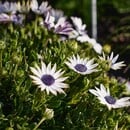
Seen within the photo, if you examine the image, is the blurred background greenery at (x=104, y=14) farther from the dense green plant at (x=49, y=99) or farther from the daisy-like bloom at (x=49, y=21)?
the dense green plant at (x=49, y=99)

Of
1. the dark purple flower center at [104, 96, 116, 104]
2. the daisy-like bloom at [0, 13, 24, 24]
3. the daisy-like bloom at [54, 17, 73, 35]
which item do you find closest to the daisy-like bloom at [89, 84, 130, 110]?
the dark purple flower center at [104, 96, 116, 104]

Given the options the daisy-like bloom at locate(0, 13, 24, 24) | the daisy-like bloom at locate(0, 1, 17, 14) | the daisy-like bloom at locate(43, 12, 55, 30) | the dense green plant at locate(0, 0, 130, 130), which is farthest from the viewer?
the daisy-like bloom at locate(0, 1, 17, 14)

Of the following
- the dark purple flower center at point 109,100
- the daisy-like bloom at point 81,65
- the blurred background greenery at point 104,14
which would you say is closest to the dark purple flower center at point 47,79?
the daisy-like bloom at point 81,65

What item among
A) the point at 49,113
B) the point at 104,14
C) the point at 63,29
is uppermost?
the point at 104,14

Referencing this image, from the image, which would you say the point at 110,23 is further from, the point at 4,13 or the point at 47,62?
the point at 47,62

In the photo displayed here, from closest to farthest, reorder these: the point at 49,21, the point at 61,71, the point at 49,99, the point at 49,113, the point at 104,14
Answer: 1. the point at 49,113
2. the point at 49,99
3. the point at 61,71
4. the point at 49,21
5. the point at 104,14

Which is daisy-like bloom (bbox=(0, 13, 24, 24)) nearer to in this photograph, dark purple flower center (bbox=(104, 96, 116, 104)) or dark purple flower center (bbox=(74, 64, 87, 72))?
dark purple flower center (bbox=(74, 64, 87, 72))

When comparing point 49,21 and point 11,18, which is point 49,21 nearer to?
point 49,21

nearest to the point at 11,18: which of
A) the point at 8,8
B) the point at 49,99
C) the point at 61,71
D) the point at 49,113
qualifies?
the point at 8,8
